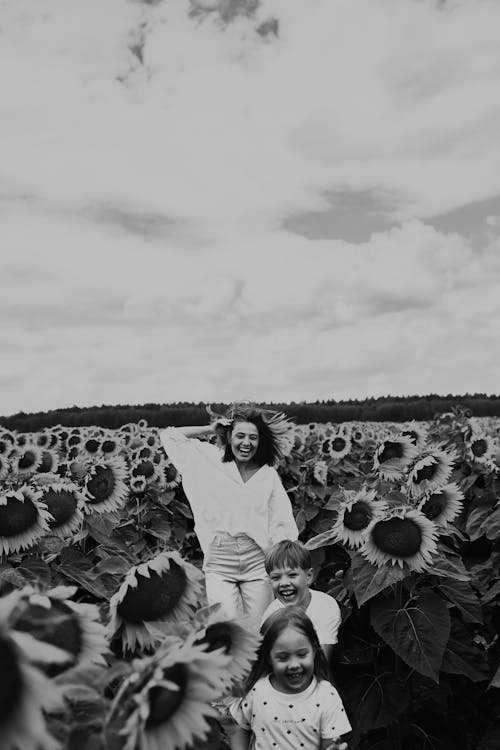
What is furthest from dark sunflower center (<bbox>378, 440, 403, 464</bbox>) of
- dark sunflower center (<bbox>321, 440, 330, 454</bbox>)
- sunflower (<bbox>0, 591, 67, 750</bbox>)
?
sunflower (<bbox>0, 591, 67, 750</bbox>)

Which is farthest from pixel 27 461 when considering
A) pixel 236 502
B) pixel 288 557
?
pixel 288 557

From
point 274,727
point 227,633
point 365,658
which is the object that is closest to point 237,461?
point 365,658

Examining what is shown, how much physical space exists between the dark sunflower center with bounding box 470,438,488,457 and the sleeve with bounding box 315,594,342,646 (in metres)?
4.52

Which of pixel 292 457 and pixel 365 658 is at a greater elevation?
pixel 292 457

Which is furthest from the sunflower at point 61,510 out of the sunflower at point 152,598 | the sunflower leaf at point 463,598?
the sunflower at point 152,598

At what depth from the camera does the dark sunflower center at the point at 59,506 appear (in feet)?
12.8

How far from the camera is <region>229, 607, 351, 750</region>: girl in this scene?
8.96ft

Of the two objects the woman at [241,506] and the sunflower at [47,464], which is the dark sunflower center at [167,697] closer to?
the woman at [241,506]

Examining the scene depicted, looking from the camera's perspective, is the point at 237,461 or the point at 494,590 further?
the point at 237,461

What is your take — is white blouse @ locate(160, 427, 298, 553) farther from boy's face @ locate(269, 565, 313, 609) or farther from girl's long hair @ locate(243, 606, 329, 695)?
girl's long hair @ locate(243, 606, 329, 695)

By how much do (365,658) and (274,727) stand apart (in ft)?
4.77

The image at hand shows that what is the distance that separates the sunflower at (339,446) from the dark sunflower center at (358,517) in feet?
18.2

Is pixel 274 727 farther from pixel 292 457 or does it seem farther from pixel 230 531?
pixel 292 457

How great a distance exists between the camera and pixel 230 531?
5266mm
